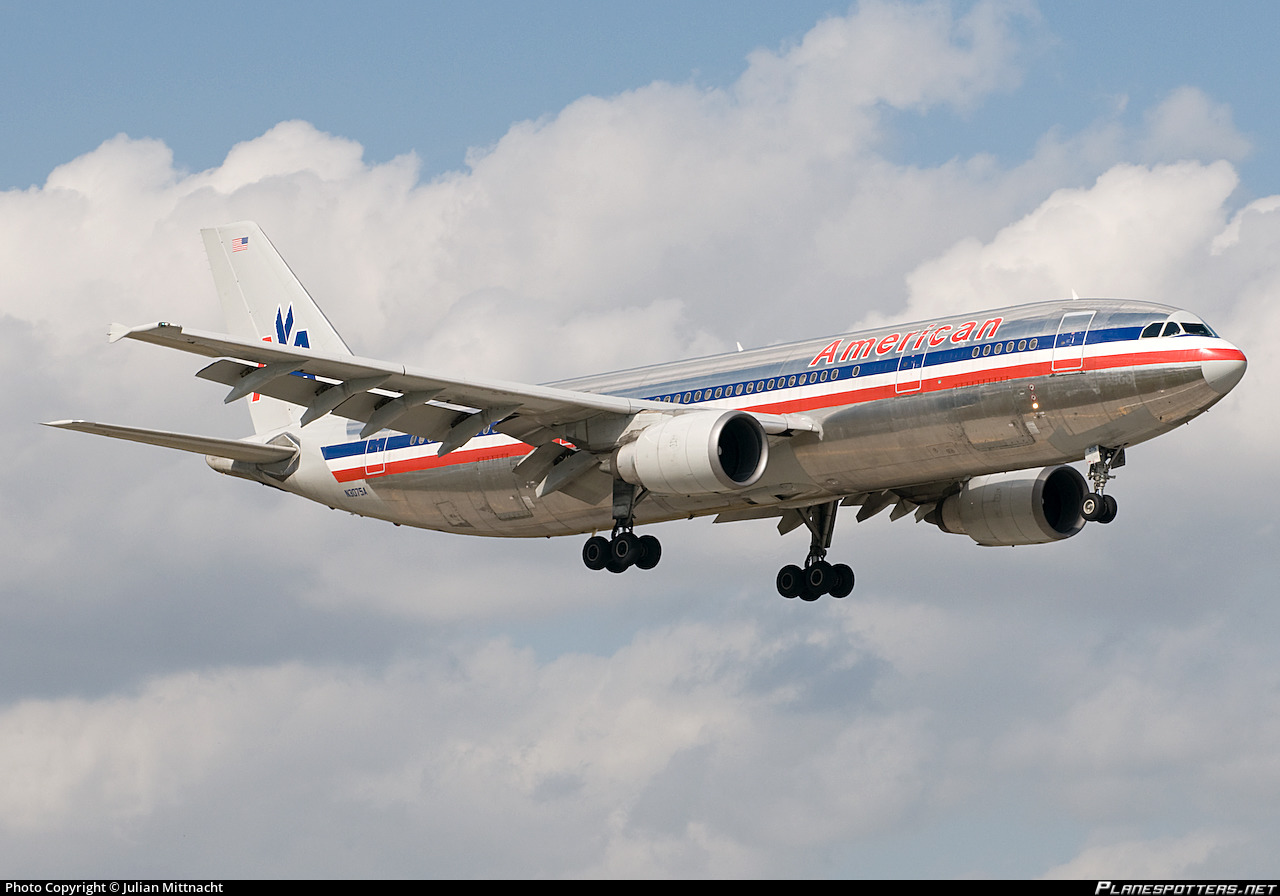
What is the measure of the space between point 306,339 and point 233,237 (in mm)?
4370

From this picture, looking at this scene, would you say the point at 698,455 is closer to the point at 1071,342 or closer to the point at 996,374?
the point at 996,374

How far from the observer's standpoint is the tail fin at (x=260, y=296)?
53156mm

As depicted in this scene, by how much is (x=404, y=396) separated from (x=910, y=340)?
1080 cm

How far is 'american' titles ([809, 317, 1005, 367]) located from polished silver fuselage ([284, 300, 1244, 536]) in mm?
35

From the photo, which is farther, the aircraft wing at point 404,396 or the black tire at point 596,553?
the black tire at point 596,553

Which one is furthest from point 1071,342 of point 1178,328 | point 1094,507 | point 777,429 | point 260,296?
point 260,296

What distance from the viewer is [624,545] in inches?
1683

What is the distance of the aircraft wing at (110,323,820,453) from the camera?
36.4 metres

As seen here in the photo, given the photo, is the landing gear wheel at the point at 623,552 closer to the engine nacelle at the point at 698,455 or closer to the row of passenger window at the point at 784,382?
the engine nacelle at the point at 698,455

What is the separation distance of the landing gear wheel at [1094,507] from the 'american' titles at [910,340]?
4023mm

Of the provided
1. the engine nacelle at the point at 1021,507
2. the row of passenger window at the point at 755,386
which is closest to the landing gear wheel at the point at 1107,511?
the row of passenger window at the point at 755,386

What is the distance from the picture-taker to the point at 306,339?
174 ft
